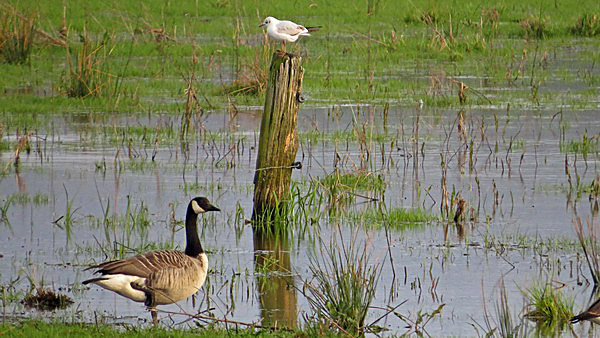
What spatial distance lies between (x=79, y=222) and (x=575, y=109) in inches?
402

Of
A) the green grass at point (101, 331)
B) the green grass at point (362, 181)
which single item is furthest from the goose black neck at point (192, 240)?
the green grass at point (362, 181)

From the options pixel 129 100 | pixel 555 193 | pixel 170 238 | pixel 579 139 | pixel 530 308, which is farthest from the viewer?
pixel 129 100

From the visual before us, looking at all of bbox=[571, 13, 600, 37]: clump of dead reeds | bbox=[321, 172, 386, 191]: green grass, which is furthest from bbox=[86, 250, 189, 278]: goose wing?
bbox=[571, 13, 600, 37]: clump of dead reeds

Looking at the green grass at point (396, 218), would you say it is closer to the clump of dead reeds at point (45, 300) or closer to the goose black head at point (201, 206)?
the goose black head at point (201, 206)

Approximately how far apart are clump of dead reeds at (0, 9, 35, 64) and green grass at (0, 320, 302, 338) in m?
15.7

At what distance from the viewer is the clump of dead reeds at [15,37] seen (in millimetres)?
22703

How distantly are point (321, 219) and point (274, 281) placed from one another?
2502 mm

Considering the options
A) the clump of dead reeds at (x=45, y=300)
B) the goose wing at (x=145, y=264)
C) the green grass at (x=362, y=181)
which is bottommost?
the clump of dead reeds at (x=45, y=300)

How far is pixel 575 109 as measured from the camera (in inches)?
749

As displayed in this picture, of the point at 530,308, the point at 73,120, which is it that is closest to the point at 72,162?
the point at 73,120

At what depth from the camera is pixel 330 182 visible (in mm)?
12531

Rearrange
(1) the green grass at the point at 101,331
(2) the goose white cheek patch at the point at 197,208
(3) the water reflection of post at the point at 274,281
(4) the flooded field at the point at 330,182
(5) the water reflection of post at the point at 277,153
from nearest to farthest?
1. (1) the green grass at the point at 101,331
2. (3) the water reflection of post at the point at 274,281
3. (4) the flooded field at the point at 330,182
4. (2) the goose white cheek patch at the point at 197,208
5. (5) the water reflection of post at the point at 277,153

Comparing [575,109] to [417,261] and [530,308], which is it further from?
[530,308]

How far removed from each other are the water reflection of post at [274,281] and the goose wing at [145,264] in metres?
0.77
